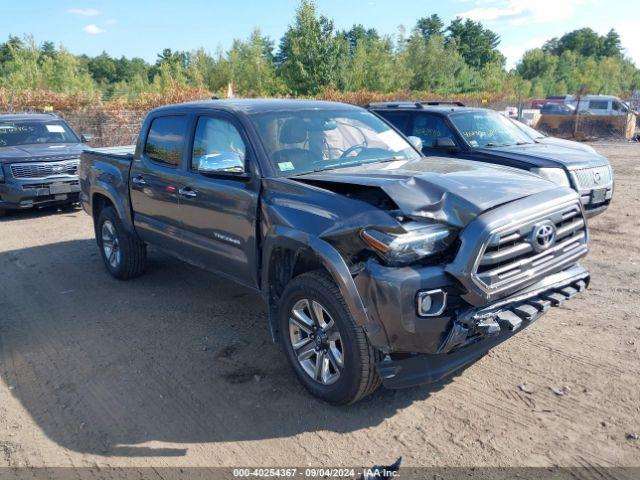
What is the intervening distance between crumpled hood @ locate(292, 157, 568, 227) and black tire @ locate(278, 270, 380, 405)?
679 mm

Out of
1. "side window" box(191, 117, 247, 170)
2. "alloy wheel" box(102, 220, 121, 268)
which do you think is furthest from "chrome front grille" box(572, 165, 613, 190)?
"alloy wheel" box(102, 220, 121, 268)

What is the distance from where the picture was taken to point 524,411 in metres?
3.43

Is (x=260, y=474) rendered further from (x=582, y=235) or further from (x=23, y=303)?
(x=23, y=303)

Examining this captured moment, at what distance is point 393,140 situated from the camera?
4.96 m

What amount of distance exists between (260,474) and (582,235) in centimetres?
277

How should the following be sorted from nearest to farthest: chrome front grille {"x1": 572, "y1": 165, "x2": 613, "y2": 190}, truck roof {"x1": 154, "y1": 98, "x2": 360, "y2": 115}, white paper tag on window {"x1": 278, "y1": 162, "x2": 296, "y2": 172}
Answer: white paper tag on window {"x1": 278, "y1": 162, "x2": 296, "y2": 172}, truck roof {"x1": 154, "y1": 98, "x2": 360, "y2": 115}, chrome front grille {"x1": 572, "y1": 165, "x2": 613, "y2": 190}

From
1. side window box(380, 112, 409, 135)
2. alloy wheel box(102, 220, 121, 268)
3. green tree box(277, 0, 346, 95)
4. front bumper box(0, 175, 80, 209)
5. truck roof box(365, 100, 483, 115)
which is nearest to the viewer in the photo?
alloy wheel box(102, 220, 121, 268)

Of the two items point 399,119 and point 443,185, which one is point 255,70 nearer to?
point 399,119

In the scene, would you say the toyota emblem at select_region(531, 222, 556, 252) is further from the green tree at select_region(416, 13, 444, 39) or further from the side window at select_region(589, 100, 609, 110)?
the green tree at select_region(416, 13, 444, 39)

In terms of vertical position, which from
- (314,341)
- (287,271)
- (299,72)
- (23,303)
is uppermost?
(299,72)

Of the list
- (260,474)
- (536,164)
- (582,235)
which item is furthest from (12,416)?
(536,164)

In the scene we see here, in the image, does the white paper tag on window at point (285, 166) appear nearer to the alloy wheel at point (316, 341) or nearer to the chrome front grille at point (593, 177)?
the alloy wheel at point (316, 341)

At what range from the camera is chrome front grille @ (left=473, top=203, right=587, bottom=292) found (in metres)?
3.17

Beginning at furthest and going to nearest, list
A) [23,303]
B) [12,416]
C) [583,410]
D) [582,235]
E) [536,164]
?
1. [536,164]
2. [23,303]
3. [582,235]
4. [12,416]
5. [583,410]
